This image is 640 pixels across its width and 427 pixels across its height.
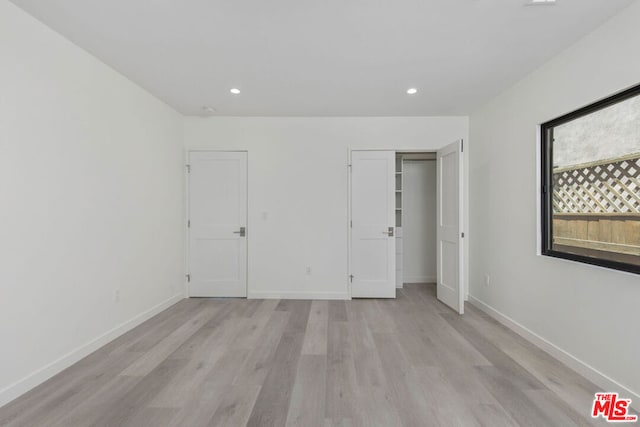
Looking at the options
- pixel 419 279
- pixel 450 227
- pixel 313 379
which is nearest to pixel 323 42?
pixel 313 379

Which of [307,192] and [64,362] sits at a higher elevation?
[307,192]

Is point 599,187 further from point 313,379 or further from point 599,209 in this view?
point 313,379

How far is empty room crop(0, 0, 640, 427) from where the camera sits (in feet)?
6.61

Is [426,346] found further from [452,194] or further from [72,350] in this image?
[72,350]

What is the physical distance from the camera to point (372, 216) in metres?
4.37

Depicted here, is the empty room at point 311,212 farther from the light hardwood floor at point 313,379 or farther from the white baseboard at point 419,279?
the white baseboard at point 419,279

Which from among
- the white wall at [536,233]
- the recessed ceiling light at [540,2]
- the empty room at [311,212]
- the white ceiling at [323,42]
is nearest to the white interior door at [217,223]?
the empty room at [311,212]

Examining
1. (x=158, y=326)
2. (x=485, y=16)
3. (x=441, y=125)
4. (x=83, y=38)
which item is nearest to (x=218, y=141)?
(x=83, y=38)

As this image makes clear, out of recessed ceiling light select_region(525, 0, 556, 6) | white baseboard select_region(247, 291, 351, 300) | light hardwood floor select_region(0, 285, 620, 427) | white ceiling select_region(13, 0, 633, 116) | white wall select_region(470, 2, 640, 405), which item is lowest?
light hardwood floor select_region(0, 285, 620, 427)

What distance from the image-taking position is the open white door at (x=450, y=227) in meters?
3.68

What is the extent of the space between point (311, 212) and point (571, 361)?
3111 mm

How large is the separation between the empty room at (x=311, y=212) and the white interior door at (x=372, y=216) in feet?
0.09

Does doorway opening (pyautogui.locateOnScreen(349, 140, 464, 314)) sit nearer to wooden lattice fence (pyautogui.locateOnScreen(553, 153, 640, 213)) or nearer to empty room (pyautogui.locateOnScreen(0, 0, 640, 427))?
empty room (pyautogui.locateOnScreen(0, 0, 640, 427))

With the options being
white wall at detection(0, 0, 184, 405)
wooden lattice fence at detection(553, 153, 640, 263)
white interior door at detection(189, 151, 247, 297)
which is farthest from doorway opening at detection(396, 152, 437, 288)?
white wall at detection(0, 0, 184, 405)
